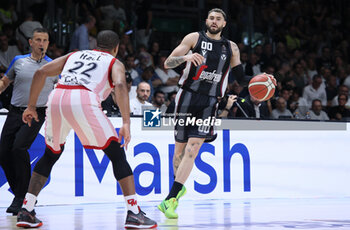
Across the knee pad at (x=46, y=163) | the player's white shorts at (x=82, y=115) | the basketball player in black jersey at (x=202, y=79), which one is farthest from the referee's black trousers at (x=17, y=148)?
the basketball player in black jersey at (x=202, y=79)

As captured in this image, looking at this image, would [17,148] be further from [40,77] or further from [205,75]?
[205,75]

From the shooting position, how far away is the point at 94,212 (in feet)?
23.8

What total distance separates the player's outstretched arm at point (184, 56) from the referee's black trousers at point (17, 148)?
5.30 feet

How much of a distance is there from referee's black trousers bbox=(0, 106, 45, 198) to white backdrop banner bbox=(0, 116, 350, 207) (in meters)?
0.76

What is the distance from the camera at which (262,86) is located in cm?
738

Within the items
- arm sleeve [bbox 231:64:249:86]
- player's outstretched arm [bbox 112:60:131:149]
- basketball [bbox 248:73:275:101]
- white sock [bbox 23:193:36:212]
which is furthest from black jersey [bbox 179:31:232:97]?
white sock [bbox 23:193:36:212]

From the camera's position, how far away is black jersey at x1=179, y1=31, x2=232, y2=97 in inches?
279

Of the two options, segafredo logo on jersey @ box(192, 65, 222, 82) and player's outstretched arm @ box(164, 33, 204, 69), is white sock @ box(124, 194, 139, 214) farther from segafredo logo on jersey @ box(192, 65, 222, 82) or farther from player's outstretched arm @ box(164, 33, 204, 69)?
segafredo logo on jersey @ box(192, 65, 222, 82)

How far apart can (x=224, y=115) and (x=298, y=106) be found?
3.48m

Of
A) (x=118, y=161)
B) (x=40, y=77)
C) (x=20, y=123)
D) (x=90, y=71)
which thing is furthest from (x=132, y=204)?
(x=20, y=123)

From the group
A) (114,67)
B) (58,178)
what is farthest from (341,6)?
(114,67)

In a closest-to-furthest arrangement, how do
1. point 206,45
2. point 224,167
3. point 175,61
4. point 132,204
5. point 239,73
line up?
point 132,204, point 175,61, point 206,45, point 239,73, point 224,167

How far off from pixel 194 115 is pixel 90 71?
5.93 ft

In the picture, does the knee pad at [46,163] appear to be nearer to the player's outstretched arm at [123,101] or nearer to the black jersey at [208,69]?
the player's outstretched arm at [123,101]
